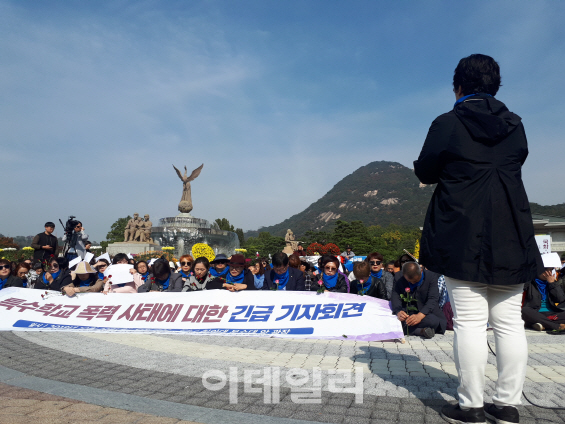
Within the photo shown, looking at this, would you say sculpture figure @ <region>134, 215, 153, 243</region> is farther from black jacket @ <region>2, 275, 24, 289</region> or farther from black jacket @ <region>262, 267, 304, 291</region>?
black jacket @ <region>262, 267, 304, 291</region>

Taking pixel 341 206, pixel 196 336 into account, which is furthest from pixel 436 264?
pixel 341 206

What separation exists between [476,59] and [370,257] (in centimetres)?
623

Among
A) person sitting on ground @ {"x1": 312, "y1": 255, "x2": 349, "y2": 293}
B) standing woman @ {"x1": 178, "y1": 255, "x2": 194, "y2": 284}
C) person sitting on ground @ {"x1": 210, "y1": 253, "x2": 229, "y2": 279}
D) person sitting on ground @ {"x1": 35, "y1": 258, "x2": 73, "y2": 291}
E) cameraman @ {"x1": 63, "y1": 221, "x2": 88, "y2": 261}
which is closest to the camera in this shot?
person sitting on ground @ {"x1": 312, "y1": 255, "x2": 349, "y2": 293}

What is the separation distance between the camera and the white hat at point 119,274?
8.60 metres

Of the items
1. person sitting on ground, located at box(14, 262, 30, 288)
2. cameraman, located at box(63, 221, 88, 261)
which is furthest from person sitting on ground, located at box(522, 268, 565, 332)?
person sitting on ground, located at box(14, 262, 30, 288)

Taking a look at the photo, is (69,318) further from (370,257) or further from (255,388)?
(370,257)

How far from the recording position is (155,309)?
690 cm

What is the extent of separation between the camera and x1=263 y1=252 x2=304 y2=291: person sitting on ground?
26.1 ft

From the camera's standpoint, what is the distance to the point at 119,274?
8727 millimetres

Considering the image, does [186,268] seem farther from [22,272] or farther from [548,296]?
[548,296]

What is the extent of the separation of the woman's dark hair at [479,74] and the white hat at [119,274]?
742 cm

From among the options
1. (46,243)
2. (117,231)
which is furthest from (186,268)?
(117,231)

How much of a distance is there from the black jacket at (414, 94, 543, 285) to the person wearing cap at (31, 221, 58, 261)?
35.6ft

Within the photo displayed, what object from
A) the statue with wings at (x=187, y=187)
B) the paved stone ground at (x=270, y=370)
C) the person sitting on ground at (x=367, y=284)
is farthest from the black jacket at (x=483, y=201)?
the statue with wings at (x=187, y=187)
